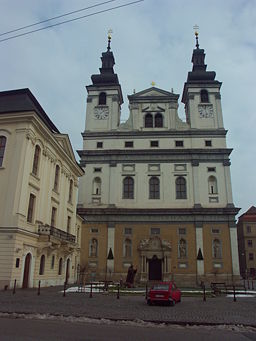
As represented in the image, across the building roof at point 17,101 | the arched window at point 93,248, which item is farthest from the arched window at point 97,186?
the building roof at point 17,101

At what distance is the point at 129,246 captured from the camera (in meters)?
37.7

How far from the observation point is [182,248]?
36938mm

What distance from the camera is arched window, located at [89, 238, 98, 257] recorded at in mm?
37681

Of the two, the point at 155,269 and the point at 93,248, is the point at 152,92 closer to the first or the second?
the point at 93,248

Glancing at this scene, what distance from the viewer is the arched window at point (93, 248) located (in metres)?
37.7

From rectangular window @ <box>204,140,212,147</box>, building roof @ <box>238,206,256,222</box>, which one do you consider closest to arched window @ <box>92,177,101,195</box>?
rectangular window @ <box>204,140,212,147</box>

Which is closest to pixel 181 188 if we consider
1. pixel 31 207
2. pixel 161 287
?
pixel 31 207

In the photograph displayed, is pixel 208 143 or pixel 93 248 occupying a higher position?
pixel 208 143

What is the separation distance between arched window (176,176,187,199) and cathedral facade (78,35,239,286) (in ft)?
0.41

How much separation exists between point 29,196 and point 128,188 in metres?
18.4

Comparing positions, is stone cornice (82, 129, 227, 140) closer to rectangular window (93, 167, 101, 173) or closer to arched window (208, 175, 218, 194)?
rectangular window (93, 167, 101, 173)

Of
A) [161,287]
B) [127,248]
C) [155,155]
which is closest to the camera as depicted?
[161,287]

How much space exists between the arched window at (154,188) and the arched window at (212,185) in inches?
248

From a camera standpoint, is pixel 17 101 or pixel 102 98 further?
pixel 102 98
